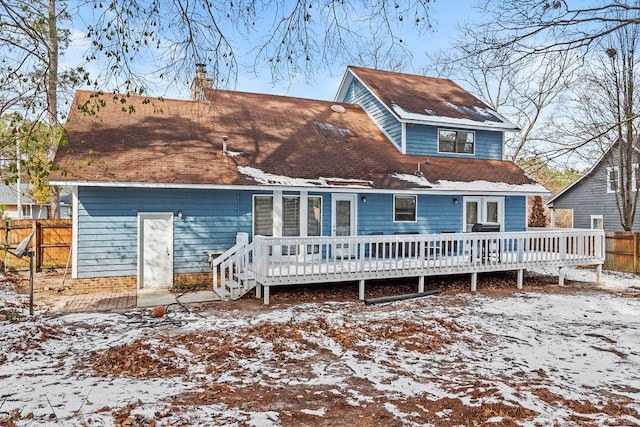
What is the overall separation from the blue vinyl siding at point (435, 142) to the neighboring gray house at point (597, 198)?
747 centimetres

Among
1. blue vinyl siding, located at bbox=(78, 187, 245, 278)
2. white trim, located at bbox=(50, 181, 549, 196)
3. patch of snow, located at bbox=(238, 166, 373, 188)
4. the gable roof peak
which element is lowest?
blue vinyl siding, located at bbox=(78, 187, 245, 278)

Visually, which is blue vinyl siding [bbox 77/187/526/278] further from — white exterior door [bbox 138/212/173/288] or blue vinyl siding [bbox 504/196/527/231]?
blue vinyl siding [bbox 504/196/527/231]

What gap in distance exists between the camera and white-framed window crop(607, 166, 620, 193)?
19156 millimetres

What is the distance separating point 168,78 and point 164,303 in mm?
5759

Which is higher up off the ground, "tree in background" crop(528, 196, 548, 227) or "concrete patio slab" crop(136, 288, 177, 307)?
"tree in background" crop(528, 196, 548, 227)

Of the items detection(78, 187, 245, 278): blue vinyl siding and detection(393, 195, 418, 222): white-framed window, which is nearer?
detection(78, 187, 245, 278): blue vinyl siding

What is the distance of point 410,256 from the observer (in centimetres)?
1083

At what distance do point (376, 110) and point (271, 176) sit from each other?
6.72 m

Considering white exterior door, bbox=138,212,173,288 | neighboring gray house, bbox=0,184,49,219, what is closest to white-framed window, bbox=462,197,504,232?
white exterior door, bbox=138,212,173,288

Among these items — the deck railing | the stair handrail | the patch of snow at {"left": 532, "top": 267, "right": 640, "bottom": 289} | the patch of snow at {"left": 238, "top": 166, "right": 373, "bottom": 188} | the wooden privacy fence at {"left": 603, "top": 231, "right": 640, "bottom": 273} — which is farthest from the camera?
the wooden privacy fence at {"left": 603, "top": 231, "right": 640, "bottom": 273}

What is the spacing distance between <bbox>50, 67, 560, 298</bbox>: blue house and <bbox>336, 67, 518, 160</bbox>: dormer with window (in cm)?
6

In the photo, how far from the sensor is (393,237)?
10758 millimetres

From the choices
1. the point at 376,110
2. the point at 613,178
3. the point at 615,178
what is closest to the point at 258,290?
the point at 376,110

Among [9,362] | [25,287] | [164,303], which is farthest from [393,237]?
[25,287]
